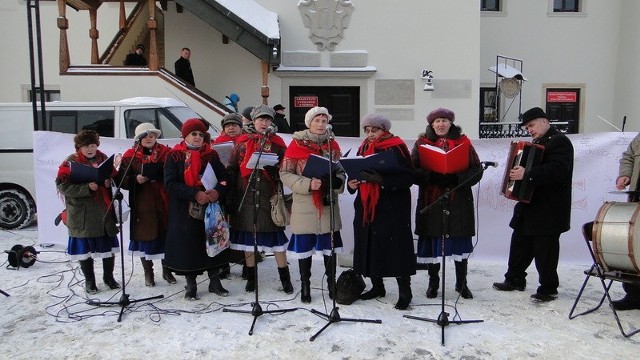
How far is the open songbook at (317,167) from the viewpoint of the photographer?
4344 mm

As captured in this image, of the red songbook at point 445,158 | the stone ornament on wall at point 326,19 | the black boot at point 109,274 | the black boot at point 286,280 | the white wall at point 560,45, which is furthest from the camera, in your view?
the white wall at point 560,45

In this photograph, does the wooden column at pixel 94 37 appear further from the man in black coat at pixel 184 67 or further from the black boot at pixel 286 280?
the black boot at pixel 286 280

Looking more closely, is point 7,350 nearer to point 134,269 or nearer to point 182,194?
point 182,194

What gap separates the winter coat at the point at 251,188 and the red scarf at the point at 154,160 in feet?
2.20

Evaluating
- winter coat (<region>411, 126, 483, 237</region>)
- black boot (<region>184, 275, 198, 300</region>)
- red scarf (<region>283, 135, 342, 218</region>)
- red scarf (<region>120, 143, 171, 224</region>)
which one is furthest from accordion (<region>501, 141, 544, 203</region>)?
red scarf (<region>120, 143, 171, 224</region>)

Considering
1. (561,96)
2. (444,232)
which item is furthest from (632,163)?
(561,96)

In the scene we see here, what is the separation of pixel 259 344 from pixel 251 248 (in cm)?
124

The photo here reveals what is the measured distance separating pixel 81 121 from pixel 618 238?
6.98 metres

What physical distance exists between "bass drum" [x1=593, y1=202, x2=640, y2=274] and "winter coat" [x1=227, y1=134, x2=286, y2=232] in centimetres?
274

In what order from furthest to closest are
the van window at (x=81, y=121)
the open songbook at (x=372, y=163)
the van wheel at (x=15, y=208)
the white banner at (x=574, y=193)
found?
1. the van wheel at (x=15, y=208)
2. the van window at (x=81, y=121)
3. the white banner at (x=574, y=193)
4. the open songbook at (x=372, y=163)

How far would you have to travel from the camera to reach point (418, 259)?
16.1 ft

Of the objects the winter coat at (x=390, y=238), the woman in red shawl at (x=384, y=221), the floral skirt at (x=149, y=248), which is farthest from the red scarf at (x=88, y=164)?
the winter coat at (x=390, y=238)

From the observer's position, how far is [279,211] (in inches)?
194

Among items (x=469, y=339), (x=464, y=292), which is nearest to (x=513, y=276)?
(x=464, y=292)
